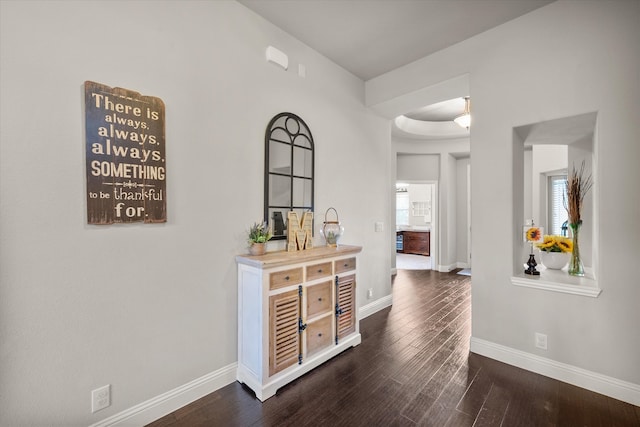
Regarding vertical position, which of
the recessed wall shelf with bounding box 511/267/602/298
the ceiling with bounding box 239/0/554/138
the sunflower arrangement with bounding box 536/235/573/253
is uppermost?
the ceiling with bounding box 239/0/554/138

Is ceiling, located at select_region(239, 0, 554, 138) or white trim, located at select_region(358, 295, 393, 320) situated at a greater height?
ceiling, located at select_region(239, 0, 554, 138)

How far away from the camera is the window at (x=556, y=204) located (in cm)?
484

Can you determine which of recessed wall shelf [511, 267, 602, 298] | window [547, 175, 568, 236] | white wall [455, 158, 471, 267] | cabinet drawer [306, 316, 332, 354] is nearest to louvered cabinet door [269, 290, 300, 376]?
cabinet drawer [306, 316, 332, 354]

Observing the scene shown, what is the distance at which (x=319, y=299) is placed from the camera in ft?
7.95

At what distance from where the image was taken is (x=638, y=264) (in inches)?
77.0

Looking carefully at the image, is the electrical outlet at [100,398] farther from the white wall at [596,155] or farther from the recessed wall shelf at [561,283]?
the recessed wall shelf at [561,283]

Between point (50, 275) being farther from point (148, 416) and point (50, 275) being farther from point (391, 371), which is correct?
point (391, 371)

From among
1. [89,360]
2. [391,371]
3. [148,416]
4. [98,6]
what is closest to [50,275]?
[89,360]

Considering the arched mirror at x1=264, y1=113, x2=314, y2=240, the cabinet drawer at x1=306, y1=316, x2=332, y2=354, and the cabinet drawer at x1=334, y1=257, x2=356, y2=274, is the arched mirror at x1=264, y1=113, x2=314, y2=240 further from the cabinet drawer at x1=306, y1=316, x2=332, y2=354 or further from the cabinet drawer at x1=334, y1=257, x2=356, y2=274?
the cabinet drawer at x1=306, y1=316, x2=332, y2=354

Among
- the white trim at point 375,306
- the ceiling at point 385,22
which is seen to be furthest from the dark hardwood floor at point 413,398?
the ceiling at point 385,22

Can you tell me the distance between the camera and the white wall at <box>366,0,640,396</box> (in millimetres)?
1994

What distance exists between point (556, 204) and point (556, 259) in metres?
3.07

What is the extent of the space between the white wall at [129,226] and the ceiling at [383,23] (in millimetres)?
236

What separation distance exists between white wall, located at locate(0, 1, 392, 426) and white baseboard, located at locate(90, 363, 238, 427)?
44 mm
